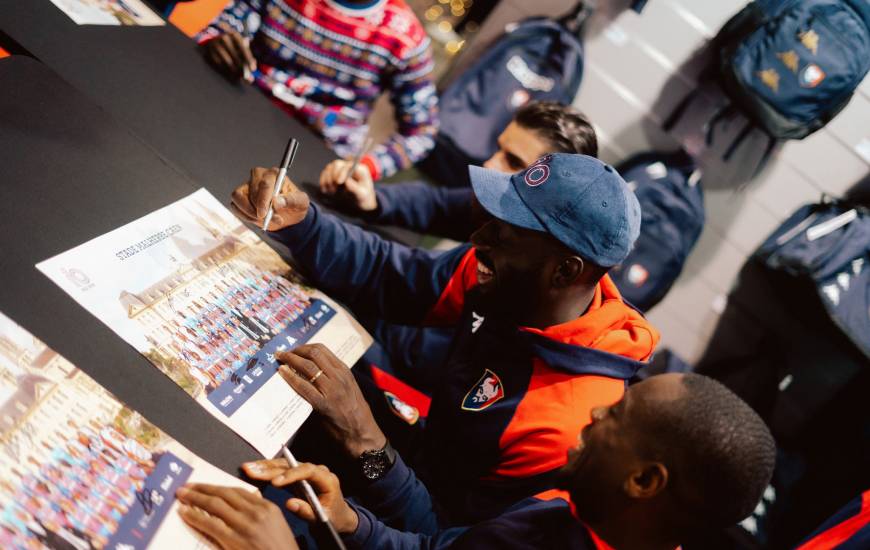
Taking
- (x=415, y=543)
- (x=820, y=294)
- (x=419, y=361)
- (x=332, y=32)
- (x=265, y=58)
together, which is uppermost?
(x=820, y=294)

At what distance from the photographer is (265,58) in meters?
1.65

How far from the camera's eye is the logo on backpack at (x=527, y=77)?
244 centimetres

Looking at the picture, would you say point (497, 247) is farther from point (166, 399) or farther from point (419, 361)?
point (166, 399)

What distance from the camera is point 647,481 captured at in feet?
2.50

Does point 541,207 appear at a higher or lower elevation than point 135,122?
higher

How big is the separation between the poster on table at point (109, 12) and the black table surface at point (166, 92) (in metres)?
0.02

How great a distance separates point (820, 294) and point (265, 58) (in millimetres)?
2164

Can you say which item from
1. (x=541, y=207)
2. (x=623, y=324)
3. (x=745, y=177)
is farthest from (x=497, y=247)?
(x=745, y=177)

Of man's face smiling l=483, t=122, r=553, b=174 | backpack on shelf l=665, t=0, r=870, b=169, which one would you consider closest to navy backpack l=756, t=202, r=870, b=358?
backpack on shelf l=665, t=0, r=870, b=169

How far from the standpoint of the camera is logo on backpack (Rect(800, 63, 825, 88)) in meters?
1.98

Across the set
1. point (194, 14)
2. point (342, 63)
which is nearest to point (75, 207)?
point (342, 63)

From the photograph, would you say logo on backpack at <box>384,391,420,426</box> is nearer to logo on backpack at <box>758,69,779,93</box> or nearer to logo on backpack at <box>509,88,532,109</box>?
logo on backpack at <box>509,88,532,109</box>

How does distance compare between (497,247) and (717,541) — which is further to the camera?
(717,541)

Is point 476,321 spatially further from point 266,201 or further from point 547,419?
point 266,201
